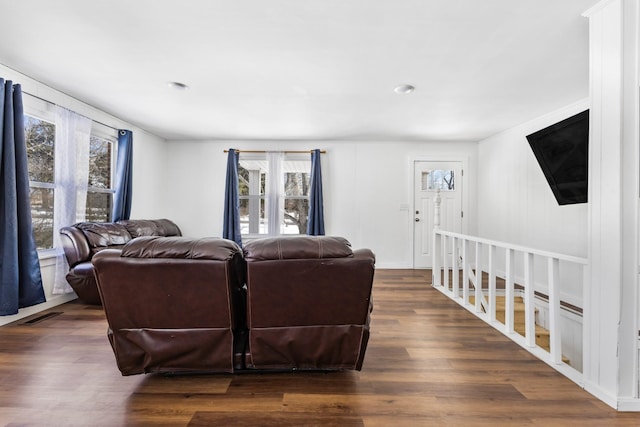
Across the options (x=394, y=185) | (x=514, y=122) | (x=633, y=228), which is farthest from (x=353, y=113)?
(x=633, y=228)

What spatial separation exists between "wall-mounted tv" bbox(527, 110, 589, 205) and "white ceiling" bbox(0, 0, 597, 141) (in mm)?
453

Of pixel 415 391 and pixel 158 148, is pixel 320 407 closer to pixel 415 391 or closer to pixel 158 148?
pixel 415 391

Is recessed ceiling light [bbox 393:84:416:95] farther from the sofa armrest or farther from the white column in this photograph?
the sofa armrest

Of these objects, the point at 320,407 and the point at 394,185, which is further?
the point at 394,185

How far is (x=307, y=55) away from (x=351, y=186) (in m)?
3.13

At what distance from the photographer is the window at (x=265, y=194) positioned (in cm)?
532

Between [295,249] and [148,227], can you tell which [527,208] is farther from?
[148,227]

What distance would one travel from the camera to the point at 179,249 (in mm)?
1548

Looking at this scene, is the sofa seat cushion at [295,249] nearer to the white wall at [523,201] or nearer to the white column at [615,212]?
the white column at [615,212]

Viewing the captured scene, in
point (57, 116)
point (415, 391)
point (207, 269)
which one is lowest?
point (415, 391)

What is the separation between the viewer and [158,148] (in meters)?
5.10

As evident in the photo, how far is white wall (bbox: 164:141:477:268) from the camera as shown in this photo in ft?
17.4

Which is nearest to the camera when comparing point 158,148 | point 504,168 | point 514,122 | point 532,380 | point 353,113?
point 532,380

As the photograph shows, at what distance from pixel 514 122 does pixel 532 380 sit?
3560mm
